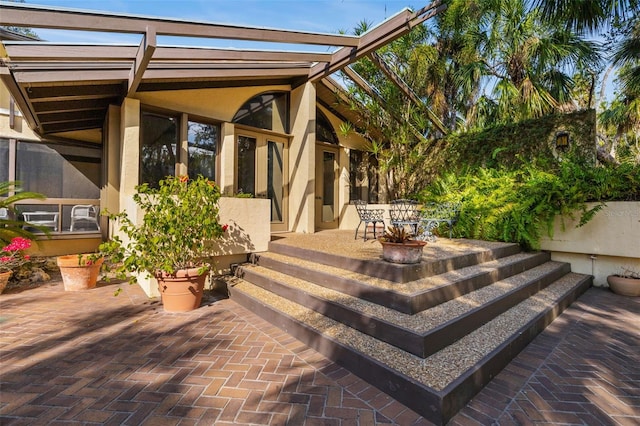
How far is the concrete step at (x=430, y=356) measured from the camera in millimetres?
2062

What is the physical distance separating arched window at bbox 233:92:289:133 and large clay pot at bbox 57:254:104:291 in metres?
3.91

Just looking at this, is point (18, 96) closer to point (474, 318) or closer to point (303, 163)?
point (303, 163)

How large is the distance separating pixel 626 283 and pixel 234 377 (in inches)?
233

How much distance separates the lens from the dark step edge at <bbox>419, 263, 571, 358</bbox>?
2.48 metres

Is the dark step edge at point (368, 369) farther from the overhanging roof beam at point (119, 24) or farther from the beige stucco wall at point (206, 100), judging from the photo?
the beige stucco wall at point (206, 100)

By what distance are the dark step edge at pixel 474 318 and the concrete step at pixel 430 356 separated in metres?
0.05

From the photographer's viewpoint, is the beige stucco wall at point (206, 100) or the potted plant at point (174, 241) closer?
the potted plant at point (174, 241)

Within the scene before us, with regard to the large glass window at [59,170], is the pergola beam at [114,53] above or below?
above

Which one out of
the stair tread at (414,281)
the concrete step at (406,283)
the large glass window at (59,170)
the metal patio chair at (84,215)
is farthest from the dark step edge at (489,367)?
the large glass window at (59,170)

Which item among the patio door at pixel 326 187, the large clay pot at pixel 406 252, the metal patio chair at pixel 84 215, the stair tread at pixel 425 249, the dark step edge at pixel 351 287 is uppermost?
the patio door at pixel 326 187

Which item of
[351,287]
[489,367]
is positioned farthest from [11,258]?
[489,367]

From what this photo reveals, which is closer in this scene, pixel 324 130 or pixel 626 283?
pixel 626 283

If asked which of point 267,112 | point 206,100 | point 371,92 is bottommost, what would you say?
point 206,100

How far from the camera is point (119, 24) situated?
3.44 meters
